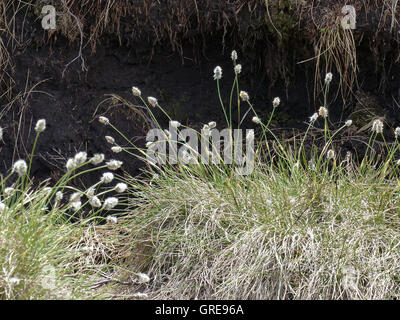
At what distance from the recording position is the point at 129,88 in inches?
165

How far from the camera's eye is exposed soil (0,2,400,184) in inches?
160

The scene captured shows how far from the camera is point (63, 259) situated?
282 cm

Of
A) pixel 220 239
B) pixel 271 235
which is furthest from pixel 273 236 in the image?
pixel 220 239

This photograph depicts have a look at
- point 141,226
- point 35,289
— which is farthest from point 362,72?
point 35,289

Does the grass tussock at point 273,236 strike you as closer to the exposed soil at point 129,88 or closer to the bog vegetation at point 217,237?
the bog vegetation at point 217,237

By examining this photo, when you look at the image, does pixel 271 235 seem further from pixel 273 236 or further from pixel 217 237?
pixel 217 237

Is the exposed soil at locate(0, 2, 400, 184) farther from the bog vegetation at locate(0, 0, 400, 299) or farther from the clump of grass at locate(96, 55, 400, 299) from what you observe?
the clump of grass at locate(96, 55, 400, 299)

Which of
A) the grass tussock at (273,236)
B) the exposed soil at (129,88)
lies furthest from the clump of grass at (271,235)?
the exposed soil at (129,88)

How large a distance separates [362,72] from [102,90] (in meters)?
1.72

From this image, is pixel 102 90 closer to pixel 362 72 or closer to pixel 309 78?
pixel 309 78

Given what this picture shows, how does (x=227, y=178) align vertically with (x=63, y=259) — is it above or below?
above

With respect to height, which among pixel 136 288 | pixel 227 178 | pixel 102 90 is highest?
pixel 102 90
